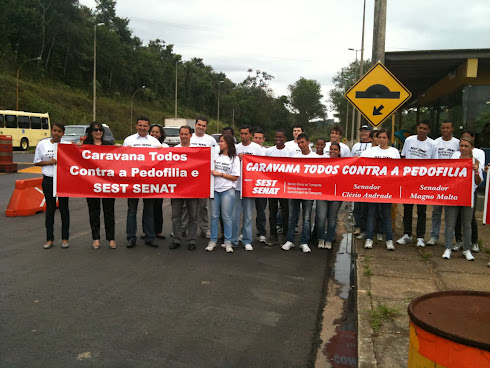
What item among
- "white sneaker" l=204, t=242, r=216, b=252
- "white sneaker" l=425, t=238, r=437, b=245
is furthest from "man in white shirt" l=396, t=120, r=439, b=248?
"white sneaker" l=204, t=242, r=216, b=252

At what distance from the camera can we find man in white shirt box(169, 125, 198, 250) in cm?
767

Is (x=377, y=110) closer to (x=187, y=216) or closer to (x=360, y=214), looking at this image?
(x=360, y=214)

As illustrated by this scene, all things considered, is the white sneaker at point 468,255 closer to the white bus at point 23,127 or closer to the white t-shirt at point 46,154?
the white t-shirt at point 46,154

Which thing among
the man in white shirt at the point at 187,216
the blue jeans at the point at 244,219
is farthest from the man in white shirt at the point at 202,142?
the blue jeans at the point at 244,219

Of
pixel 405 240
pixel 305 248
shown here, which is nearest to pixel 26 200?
pixel 305 248

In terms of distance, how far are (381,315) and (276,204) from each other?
151 inches

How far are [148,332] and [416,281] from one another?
3.36 metres

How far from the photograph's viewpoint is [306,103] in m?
137

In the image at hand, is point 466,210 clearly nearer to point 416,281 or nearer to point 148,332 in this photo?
point 416,281

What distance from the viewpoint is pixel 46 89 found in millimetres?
54750

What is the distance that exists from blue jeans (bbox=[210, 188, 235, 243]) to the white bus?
31.2 metres

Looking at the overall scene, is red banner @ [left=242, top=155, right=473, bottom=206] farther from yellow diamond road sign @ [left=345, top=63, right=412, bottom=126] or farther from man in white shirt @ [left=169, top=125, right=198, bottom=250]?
yellow diamond road sign @ [left=345, top=63, right=412, bottom=126]

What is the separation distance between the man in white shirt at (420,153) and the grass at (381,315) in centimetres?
335

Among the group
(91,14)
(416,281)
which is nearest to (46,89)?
(91,14)
